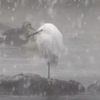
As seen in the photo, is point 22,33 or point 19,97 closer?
point 19,97

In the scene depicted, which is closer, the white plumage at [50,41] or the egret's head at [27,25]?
the white plumage at [50,41]

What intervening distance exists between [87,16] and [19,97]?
3.77 feet

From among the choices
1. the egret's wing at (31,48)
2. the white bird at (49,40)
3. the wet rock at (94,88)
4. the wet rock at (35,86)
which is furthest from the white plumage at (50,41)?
the wet rock at (94,88)

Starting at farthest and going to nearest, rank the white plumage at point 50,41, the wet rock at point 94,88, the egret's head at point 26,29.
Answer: the egret's head at point 26,29, the wet rock at point 94,88, the white plumage at point 50,41

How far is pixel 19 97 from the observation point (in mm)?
3115

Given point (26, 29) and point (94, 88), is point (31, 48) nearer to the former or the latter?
point (26, 29)

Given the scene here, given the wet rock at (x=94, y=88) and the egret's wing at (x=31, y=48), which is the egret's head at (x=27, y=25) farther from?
the wet rock at (x=94, y=88)

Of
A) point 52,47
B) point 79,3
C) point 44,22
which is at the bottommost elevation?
point 52,47

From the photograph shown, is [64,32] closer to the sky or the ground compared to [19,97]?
closer to the sky

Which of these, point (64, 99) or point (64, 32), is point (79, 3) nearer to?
point (64, 32)

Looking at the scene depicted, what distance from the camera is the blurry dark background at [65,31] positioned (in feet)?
11.1

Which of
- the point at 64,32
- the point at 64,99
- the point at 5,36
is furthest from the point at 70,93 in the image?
the point at 5,36

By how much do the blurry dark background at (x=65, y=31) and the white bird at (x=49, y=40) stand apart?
→ 0.54ft

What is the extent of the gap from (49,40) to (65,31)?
376mm
